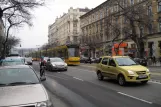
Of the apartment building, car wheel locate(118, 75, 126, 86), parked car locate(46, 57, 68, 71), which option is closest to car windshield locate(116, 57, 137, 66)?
car wheel locate(118, 75, 126, 86)

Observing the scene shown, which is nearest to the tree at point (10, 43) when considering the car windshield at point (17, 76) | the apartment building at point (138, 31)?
the apartment building at point (138, 31)

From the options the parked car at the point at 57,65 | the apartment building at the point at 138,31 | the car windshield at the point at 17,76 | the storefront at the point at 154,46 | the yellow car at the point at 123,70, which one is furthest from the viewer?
the storefront at the point at 154,46

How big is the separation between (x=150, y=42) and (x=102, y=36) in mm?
22516

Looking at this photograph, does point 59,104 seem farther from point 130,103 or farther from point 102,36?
point 102,36

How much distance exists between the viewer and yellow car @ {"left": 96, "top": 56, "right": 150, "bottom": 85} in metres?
11.2

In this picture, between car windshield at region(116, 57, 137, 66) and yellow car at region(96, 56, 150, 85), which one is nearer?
yellow car at region(96, 56, 150, 85)

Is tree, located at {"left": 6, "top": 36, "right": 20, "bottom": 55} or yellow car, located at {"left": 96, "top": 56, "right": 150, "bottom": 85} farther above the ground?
tree, located at {"left": 6, "top": 36, "right": 20, "bottom": 55}

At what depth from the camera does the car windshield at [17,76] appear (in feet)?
20.2

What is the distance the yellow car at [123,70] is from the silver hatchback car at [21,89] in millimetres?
6038

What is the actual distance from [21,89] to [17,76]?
1.06 meters

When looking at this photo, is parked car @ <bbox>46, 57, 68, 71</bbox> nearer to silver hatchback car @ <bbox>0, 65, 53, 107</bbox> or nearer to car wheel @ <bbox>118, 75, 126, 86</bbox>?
car wheel @ <bbox>118, 75, 126, 86</bbox>

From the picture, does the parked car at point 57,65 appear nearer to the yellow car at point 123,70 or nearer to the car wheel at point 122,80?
the yellow car at point 123,70

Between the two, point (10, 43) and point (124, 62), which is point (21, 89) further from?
point (10, 43)

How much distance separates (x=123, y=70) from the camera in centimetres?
1159
